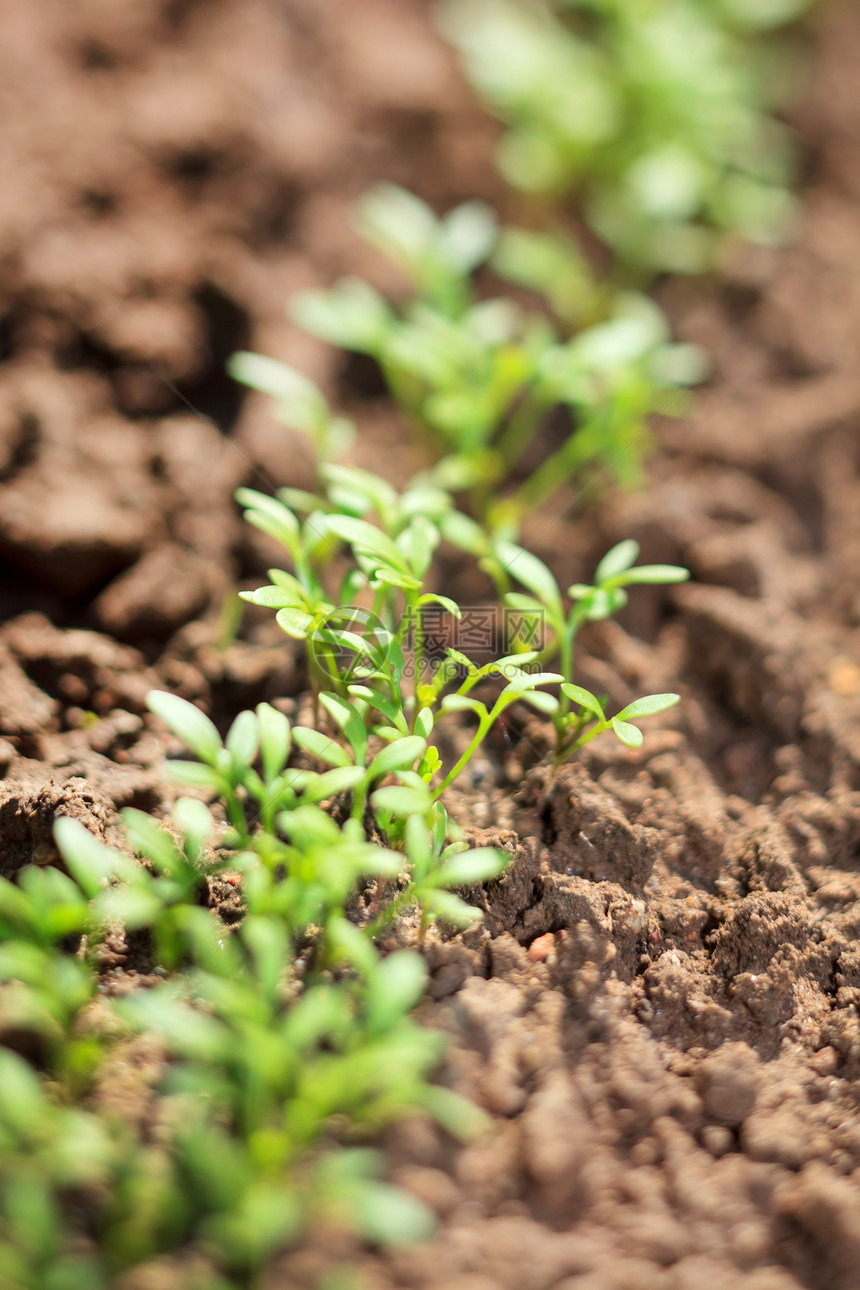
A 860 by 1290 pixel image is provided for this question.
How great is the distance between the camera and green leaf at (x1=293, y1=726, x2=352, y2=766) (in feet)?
4.23

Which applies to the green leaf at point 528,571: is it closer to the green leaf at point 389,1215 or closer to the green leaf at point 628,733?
the green leaf at point 628,733

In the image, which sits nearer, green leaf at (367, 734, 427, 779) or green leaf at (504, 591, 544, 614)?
green leaf at (367, 734, 427, 779)

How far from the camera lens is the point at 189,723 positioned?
4.24 feet

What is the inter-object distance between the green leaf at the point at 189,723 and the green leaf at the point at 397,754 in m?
0.23

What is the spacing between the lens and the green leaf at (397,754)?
1.25 m

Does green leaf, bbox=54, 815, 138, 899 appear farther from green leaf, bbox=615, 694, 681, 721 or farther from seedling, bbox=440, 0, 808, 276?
seedling, bbox=440, 0, 808, 276

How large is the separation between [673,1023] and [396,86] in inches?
106

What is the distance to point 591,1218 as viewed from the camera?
1.12m

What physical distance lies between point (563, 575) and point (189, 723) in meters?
0.96

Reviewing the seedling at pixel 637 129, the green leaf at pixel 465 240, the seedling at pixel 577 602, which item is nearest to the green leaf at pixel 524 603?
the seedling at pixel 577 602

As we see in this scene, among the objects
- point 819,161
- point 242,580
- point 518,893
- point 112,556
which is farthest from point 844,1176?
point 819,161

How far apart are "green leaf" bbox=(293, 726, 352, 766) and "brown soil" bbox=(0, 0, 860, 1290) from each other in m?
0.26

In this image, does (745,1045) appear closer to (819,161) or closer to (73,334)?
(73,334)

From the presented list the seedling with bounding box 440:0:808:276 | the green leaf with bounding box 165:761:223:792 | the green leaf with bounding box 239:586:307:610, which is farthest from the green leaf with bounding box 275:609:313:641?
the seedling with bounding box 440:0:808:276
